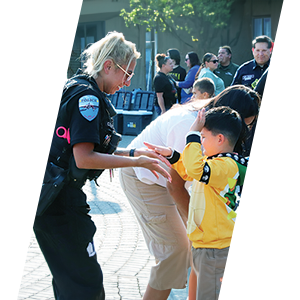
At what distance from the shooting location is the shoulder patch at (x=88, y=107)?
90.1 inches

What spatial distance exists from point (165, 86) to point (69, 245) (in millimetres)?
7041

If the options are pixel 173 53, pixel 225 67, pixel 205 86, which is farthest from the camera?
pixel 173 53

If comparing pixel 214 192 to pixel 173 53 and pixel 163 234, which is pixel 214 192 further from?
pixel 173 53

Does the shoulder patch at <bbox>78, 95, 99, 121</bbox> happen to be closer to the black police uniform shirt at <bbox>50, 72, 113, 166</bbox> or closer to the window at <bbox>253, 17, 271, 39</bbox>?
the black police uniform shirt at <bbox>50, 72, 113, 166</bbox>

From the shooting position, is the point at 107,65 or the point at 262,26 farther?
the point at 262,26

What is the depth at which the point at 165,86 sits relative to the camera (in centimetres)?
926

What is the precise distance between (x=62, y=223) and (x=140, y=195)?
2.39 ft

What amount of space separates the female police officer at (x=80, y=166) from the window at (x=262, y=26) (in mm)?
17929

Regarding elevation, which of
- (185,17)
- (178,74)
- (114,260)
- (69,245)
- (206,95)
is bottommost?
(114,260)

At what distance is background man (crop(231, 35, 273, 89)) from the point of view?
19.7ft

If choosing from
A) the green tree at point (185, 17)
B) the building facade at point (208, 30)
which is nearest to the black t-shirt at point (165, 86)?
the green tree at point (185, 17)

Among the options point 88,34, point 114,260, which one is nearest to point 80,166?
point 114,260

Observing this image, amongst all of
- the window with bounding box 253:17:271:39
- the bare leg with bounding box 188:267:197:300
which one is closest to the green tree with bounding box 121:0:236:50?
the window with bounding box 253:17:271:39

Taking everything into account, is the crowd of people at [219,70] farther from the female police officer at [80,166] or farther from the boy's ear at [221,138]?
the female police officer at [80,166]
